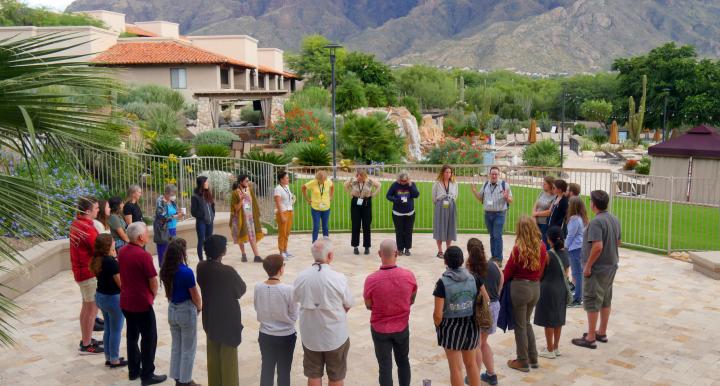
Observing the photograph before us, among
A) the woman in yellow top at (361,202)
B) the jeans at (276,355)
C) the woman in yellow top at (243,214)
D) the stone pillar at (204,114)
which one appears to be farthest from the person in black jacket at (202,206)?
the stone pillar at (204,114)

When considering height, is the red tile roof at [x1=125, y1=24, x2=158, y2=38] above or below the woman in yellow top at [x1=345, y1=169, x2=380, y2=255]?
above

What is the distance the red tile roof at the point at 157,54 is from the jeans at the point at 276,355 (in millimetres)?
38903

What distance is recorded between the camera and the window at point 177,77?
42.3m

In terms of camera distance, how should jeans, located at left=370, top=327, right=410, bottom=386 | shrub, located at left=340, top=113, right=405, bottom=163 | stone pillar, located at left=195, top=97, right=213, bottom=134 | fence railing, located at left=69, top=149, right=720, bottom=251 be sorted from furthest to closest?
stone pillar, located at left=195, top=97, right=213, bottom=134 < shrub, located at left=340, top=113, right=405, bottom=163 < fence railing, located at left=69, top=149, right=720, bottom=251 < jeans, located at left=370, top=327, right=410, bottom=386

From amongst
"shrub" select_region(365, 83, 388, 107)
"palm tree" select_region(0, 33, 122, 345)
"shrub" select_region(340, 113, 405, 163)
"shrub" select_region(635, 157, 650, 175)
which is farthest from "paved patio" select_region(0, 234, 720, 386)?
"shrub" select_region(365, 83, 388, 107)

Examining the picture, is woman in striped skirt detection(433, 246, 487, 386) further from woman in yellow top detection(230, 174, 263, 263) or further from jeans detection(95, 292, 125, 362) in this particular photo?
woman in yellow top detection(230, 174, 263, 263)

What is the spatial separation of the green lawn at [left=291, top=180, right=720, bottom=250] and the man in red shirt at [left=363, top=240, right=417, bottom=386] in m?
7.86

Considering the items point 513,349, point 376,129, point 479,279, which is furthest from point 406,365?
point 376,129

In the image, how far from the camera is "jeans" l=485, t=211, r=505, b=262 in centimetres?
1058

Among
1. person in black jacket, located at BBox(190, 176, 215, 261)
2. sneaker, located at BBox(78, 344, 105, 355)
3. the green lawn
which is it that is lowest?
sneaker, located at BBox(78, 344, 105, 355)

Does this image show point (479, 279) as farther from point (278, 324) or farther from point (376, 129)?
point (376, 129)

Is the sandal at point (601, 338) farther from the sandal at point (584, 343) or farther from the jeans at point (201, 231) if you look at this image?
the jeans at point (201, 231)

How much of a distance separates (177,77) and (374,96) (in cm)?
1364

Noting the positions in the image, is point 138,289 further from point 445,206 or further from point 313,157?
point 313,157
